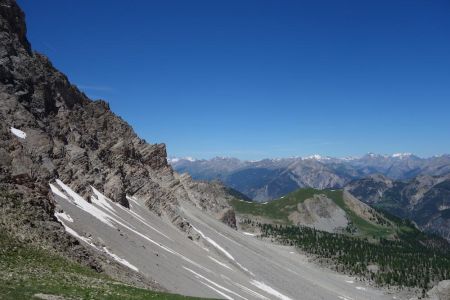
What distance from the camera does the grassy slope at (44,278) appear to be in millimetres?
26125

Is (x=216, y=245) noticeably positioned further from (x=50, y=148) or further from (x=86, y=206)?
(x=50, y=148)

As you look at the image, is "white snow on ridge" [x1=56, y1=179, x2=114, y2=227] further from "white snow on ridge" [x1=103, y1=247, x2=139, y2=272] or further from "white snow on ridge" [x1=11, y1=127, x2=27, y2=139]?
"white snow on ridge" [x1=103, y1=247, x2=139, y2=272]

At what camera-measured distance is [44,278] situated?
1174 inches

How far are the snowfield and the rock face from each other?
5.96 meters

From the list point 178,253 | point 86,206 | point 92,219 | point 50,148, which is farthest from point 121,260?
point 50,148

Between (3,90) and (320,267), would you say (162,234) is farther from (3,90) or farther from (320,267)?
(320,267)

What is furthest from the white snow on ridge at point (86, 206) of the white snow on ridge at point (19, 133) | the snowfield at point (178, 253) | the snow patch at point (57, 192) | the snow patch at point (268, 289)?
the snow patch at point (268, 289)

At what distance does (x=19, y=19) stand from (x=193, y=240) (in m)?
66.2

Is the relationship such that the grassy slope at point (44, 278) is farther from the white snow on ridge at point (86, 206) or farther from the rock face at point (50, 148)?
the white snow on ridge at point (86, 206)

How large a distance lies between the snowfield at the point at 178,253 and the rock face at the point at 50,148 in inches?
235

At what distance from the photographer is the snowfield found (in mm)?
60469

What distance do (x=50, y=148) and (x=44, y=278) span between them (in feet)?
182

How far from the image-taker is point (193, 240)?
114 meters

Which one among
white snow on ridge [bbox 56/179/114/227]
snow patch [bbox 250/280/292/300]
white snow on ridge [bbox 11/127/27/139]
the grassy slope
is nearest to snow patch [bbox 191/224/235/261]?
snow patch [bbox 250/280/292/300]
